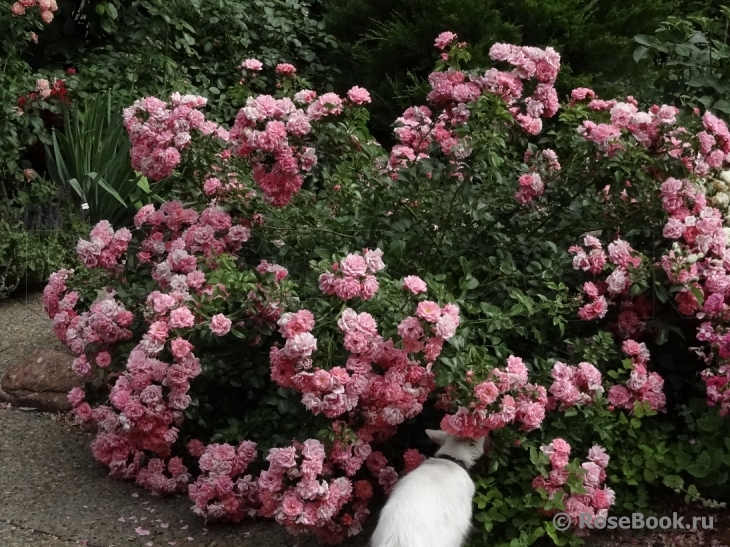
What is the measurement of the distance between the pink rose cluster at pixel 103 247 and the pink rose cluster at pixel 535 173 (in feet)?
5.55

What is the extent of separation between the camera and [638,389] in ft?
11.1

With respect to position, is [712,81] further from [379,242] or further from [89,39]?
[89,39]

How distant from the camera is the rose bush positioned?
310cm

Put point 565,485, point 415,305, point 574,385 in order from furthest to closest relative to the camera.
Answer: point 574,385
point 565,485
point 415,305

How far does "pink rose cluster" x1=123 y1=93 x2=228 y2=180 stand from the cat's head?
1553 mm

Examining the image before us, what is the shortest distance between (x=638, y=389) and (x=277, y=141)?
1628 mm

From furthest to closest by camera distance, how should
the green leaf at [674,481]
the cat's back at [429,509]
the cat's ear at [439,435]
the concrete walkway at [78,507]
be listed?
the concrete walkway at [78,507]
the green leaf at [674,481]
the cat's ear at [439,435]
the cat's back at [429,509]

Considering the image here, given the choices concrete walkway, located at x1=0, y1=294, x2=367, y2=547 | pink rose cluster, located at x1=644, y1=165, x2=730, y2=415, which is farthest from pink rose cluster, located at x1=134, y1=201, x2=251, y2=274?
pink rose cluster, located at x1=644, y1=165, x2=730, y2=415

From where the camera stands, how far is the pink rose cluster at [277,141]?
11.3 ft

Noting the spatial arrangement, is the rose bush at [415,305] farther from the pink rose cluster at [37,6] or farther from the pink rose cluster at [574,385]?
the pink rose cluster at [37,6]

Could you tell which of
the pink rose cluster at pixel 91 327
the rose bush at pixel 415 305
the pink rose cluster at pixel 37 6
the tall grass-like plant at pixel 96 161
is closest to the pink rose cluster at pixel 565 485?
the rose bush at pixel 415 305

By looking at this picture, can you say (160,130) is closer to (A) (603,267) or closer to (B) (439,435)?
(B) (439,435)

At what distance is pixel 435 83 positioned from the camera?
151 inches

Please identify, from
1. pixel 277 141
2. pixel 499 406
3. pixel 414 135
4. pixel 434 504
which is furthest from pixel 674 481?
pixel 277 141
